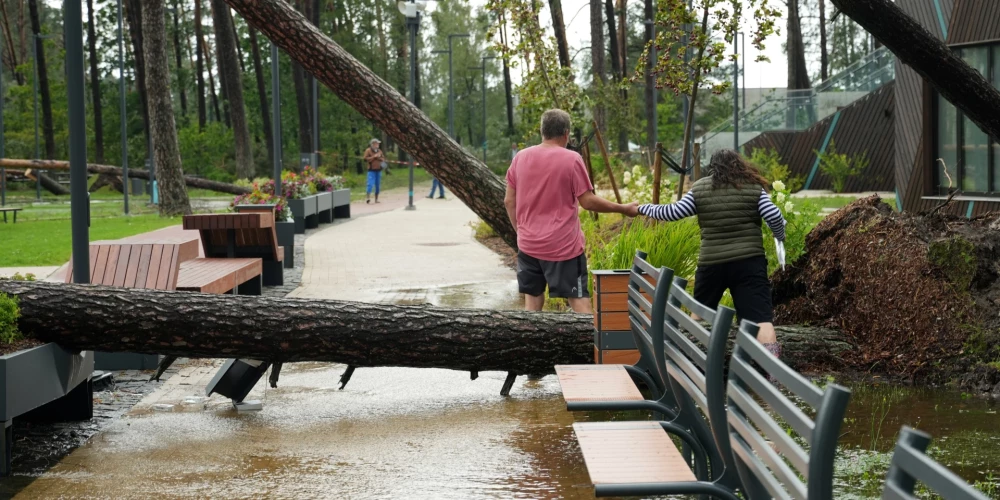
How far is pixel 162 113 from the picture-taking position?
2567 cm

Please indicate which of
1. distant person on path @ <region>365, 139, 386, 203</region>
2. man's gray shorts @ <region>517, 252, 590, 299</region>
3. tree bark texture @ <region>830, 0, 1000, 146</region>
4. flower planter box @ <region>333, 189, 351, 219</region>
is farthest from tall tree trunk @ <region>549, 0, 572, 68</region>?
tree bark texture @ <region>830, 0, 1000, 146</region>

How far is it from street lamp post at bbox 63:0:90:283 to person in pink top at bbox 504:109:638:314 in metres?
2.82

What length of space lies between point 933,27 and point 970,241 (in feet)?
42.4

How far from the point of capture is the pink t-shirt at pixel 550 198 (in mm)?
7582

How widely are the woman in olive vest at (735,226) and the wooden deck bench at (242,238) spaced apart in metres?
6.26

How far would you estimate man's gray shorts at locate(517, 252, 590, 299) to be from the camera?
766 cm

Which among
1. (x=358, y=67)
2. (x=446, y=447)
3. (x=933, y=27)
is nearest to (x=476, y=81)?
(x=933, y=27)

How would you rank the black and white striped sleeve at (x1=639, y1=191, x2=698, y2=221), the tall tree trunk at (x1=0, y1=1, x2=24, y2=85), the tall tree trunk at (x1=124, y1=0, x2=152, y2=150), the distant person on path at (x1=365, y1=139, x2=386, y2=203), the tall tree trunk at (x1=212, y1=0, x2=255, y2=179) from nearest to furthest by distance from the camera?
the black and white striped sleeve at (x1=639, y1=191, x2=698, y2=221) → the distant person on path at (x1=365, y1=139, x2=386, y2=203) → the tall tree trunk at (x1=212, y1=0, x2=255, y2=179) → the tall tree trunk at (x1=124, y1=0, x2=152, y2=150) → the tall tree trunk at (x1=0, y1=1, x2=24, y2=85)

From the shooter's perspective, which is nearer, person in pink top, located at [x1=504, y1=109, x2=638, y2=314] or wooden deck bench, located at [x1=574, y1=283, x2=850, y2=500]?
wooden deck bench, located at [x1=574, y1=283, x2=850, y2=500]

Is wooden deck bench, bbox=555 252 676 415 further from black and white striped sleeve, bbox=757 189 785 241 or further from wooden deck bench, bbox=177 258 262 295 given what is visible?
wooden deck bench, bbox=177 258 262 295

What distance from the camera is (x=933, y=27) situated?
63.6ft

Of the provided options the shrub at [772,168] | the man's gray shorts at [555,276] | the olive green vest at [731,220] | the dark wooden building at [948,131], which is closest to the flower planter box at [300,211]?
the shrub at [772,168]

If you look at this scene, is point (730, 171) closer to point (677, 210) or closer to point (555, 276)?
point (677, 210)

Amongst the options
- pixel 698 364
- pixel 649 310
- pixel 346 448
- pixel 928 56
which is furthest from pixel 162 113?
pixel 698 364
